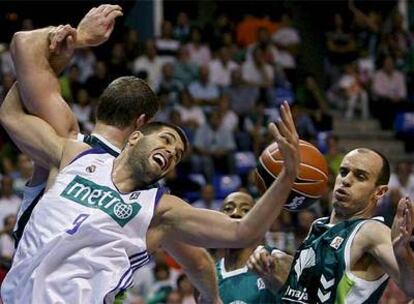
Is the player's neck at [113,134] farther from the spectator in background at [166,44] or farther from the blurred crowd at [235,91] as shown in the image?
the spectator in background at [166,44]

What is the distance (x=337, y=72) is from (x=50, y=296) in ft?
44.2

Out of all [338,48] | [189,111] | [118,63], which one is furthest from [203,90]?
[338,48]

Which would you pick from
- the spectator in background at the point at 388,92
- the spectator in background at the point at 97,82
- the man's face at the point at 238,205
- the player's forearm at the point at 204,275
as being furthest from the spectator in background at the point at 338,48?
the player's forearm at the point at 204,275

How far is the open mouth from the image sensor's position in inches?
193

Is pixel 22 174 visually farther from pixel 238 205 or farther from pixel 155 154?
pixel 155 154

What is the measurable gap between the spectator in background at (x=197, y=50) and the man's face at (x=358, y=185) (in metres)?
10.2

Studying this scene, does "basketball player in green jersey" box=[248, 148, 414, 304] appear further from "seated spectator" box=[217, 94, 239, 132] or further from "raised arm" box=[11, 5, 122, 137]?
"seated spectator" box=[217, 94, 239, 132]

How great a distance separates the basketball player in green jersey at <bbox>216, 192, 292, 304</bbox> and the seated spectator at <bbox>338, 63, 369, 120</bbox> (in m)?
10.5

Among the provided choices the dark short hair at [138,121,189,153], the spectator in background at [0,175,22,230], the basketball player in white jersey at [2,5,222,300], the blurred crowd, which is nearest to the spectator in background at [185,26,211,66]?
the blurred crowd

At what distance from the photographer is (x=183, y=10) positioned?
1808 centimetres

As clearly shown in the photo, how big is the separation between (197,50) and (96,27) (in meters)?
10.7

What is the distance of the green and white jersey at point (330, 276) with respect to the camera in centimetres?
544

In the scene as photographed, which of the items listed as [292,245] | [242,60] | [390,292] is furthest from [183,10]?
[390,292]

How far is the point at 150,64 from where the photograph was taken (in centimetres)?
1522
